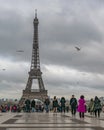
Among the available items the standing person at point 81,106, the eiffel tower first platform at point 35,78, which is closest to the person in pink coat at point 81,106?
the standing person at point 81,106

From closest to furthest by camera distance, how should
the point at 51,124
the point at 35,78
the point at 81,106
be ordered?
A: the point at 51,124
the point at 81,106
the point at 35,78

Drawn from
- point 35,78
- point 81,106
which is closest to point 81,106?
point 81,106

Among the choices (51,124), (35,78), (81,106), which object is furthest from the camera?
(35,78)

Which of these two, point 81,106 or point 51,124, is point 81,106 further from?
point 51,124

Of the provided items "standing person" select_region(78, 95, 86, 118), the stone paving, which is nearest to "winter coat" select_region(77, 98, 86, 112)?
"standing person" select_region(78, 95, 86, 118)

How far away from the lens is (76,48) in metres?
42.6

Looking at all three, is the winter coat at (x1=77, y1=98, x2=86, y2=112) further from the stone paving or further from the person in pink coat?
the stone paving

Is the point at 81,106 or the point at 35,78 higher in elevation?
the point at 35,78

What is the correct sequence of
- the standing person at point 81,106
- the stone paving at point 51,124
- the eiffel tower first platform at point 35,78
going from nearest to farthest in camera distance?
the stone paving at point 51,124, the standing person at point 81,106, the eiffel tower first platform at point 35,78

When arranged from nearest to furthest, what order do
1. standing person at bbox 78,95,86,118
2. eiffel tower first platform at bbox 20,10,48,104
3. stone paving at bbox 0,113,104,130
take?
stone paving at bbox 0,113,104,130
standing person at bbox 78,95,86,118
eiffel tower first platform at bbox 20,10,48,104

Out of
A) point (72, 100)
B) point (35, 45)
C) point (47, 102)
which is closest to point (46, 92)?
point (35, 45)

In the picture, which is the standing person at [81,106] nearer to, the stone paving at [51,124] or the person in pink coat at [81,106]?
the person in pink coat at [81,106]

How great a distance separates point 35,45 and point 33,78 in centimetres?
1064

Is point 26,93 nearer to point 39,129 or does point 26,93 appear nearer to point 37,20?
point 37,20
